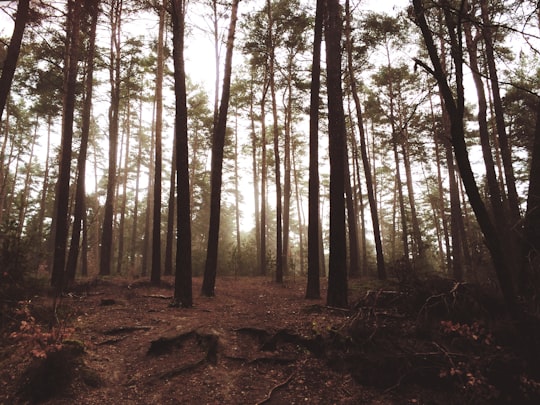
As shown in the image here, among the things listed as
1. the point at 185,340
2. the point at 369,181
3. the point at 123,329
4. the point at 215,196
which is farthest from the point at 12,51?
the point at 369,181

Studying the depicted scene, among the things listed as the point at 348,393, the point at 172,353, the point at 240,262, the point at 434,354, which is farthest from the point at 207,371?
the point at 240,262

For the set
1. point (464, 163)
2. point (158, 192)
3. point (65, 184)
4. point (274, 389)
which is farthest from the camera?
point (158, 192)

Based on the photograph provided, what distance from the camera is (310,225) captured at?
950cm

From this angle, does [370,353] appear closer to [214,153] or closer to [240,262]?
[214,153]

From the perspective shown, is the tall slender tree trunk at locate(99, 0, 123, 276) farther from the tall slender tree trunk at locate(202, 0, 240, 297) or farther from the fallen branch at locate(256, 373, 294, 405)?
the fallen branch at locate(256, 373, 294, 405)

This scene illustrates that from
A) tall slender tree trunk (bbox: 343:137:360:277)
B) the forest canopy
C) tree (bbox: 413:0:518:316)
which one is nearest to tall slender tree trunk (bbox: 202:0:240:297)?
the forest canopy

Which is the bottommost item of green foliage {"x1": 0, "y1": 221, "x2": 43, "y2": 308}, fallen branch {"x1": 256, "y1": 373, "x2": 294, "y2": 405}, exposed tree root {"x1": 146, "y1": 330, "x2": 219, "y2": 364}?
fallen branch {"x1": 256, "y1": 373, "x2": 294, "y2": 405}

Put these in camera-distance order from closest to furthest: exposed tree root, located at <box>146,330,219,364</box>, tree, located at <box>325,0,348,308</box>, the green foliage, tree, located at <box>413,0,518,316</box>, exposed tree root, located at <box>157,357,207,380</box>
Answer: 1. tree, located at <box>413,0,518,316</box>
2. exposed tree root, located at <box>157,357,207,380</box>
3. exposed tree root, located at <box>146,330,219,364</box>
4. the green foliage
5. tree, located at <box>325,0,348,308</box>

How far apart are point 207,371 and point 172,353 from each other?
32.2 inches

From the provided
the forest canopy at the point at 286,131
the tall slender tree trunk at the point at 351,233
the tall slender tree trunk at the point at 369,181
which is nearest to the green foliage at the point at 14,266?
the forest canopy at the point at 286,131

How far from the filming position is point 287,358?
4.85 m

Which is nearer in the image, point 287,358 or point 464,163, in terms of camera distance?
point 464,163

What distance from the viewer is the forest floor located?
381 centimetres

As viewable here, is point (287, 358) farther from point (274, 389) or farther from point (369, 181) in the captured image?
point (369, 181)
